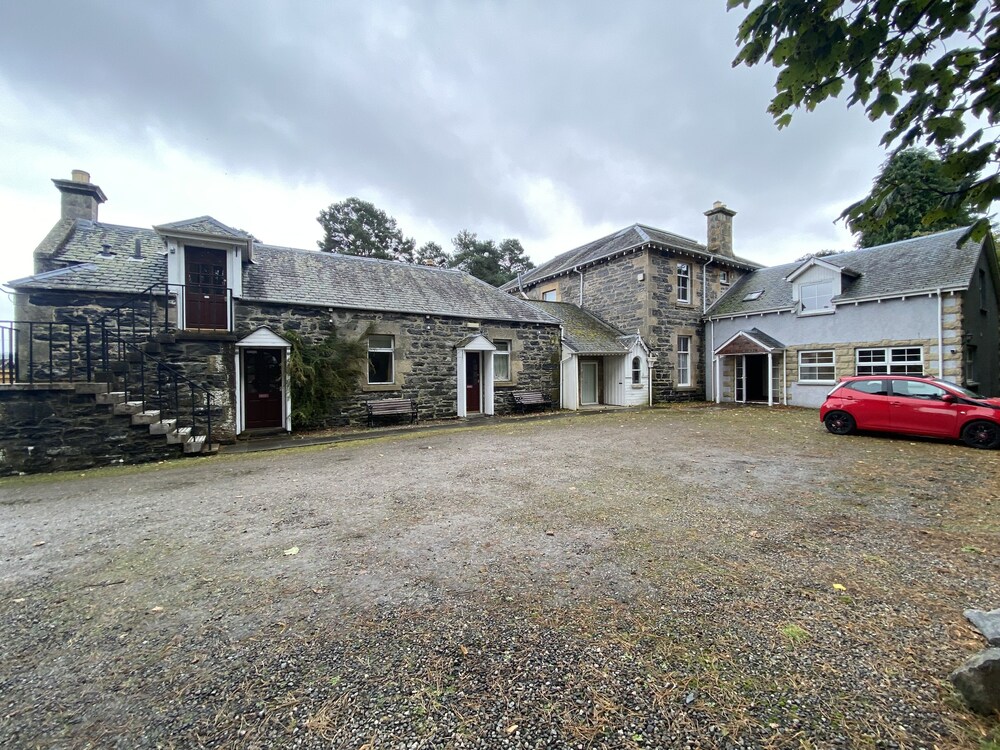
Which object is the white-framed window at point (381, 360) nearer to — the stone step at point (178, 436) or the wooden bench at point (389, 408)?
the wooden bench at point (389, 408)

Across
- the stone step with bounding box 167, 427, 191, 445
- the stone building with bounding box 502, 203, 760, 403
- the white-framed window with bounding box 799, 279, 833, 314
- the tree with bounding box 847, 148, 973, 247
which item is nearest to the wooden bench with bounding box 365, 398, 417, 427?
the stone step with bounding box 167, 427, 191, 445

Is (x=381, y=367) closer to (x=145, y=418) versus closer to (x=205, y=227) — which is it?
(x=205, y=227)

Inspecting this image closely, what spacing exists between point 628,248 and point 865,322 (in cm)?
950

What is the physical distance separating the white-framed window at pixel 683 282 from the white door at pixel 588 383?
5.48 meters

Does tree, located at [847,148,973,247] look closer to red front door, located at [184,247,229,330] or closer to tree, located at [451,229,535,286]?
red front door, located at [184,247,229,330]

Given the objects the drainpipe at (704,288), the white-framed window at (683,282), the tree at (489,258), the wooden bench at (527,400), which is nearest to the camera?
the wooden bench at (527,400)

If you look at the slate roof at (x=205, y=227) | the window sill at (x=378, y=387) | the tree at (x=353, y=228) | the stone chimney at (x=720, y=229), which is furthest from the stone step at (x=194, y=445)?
the tree at (x=353, y=228)

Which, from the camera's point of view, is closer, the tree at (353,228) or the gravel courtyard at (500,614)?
the gravel courtyard at (500,614)

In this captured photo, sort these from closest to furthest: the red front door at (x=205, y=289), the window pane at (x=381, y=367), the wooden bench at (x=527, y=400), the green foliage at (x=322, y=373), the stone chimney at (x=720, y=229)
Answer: the red front door at (x=205, y=289), the green foliage at (x=322, y=373), the window pane at (x=381, y=367), the wooden bench at (x=527, y=400), the stone chimney at (x=720, y=229)

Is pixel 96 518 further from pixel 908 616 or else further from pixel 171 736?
pixel 908 616

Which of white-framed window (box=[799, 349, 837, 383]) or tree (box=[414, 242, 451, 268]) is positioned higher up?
tree (box=[414, 242, 451, 268])

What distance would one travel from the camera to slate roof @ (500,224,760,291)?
19.7 metres

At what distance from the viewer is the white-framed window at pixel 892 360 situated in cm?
1472

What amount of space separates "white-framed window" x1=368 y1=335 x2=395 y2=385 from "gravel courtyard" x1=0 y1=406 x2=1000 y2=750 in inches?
327
